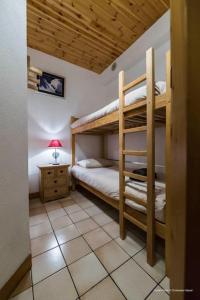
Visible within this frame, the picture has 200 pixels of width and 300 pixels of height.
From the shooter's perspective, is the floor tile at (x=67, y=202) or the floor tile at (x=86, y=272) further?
the floor tile at (x=67, y=202)

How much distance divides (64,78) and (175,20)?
10.4 ft

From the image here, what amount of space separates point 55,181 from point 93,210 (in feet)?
3.09

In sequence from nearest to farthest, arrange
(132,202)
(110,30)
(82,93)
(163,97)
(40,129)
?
1. (163,97)
2. (132,202)
3. (110,30)
4. (40,129)
5. (82,93)

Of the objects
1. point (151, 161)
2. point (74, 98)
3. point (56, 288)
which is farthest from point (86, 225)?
point (74, 98)

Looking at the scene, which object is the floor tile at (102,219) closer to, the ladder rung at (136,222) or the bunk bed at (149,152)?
the bunk bed at (149,152)

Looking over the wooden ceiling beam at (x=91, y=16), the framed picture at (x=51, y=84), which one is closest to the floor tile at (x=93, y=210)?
the framed picture at (x=51, y=84)

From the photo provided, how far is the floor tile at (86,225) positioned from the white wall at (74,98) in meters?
1.40

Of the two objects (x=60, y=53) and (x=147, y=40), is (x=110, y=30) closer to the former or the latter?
(x=147, y=40)

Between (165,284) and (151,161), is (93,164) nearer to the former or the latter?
(151,161)

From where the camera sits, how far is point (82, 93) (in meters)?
3.50

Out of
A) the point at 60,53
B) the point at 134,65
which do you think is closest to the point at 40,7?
the point at 60,53

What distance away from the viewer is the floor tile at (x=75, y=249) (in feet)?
4.22

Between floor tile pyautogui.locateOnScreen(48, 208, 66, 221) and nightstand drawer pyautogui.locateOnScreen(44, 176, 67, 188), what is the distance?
0.52 meters

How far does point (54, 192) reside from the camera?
8.66 ft
